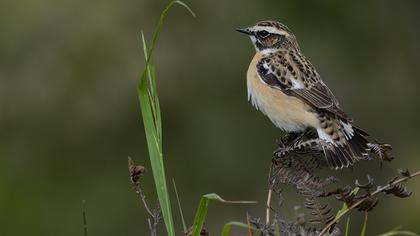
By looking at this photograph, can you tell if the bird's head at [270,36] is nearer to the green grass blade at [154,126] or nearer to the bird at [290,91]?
the bird at [290,91]

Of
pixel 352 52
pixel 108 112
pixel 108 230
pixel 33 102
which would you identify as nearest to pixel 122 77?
pixel 108 112

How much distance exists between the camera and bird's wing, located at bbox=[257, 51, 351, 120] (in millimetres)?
5836

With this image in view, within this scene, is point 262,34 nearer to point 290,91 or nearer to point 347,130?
point 290,91

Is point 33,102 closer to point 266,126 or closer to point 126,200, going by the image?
point 126,200

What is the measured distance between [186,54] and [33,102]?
1.95 meters

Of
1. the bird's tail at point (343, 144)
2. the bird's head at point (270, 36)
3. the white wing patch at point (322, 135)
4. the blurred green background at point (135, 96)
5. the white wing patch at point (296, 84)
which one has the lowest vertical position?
the blurred green background at point (135, 96)

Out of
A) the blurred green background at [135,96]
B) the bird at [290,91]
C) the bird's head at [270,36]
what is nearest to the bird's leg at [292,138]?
the bird at [290,91]

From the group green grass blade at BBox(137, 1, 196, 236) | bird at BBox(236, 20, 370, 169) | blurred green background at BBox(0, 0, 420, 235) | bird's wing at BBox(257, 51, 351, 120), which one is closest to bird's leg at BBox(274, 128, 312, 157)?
bird at BBox(236, 20, 370, 169)

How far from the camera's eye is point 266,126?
11.7m

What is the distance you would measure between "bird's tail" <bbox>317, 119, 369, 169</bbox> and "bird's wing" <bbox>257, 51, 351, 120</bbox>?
142 mm

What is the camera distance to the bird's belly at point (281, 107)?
5918 mm

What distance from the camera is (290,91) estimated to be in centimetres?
609

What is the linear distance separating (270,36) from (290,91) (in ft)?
1.86

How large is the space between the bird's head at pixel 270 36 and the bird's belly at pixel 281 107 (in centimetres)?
35
